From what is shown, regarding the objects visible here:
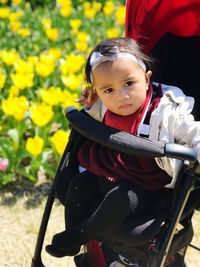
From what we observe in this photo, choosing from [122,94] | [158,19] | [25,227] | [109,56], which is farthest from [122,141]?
[25,227]

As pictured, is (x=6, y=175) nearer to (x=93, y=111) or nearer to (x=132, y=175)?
(x=93, y=111)

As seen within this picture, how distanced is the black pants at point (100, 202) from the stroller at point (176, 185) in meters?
0.05

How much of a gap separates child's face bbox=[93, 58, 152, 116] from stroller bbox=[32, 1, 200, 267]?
0.12 m

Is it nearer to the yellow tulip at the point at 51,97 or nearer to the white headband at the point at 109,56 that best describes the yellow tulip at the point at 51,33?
the yellow tulip at the point at 51,97

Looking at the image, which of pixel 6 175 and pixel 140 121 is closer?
pixel 140 121

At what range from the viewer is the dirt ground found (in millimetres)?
2662

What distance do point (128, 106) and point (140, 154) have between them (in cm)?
27

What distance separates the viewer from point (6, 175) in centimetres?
310

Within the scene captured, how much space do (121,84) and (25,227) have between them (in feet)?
4.07

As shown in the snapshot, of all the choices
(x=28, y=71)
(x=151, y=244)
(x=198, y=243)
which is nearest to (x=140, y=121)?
(x=151, y=244)

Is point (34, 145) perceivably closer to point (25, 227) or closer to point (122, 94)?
point (25, 227)

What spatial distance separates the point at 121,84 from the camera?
6.38 ft

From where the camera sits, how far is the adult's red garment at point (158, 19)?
2.35 metres

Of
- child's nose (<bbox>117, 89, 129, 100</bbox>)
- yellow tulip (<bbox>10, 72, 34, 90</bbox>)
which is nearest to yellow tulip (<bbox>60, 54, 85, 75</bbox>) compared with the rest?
yellow tulip (<bbox>10, 72, 34, 90</bbox>)
